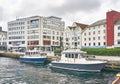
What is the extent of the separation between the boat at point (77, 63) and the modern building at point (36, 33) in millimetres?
52397

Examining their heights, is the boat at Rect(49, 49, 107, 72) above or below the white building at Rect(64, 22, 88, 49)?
below

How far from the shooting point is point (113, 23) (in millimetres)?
68125

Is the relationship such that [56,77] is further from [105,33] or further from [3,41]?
[3,41]

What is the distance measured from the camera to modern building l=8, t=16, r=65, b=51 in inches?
3775

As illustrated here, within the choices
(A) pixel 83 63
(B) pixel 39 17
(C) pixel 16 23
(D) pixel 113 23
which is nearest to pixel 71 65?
(A) pixel 83 63

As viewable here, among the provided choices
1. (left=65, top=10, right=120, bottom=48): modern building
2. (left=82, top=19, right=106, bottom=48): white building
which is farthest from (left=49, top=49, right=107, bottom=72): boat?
(left=82, top=19, right=106, bottom=48): white building

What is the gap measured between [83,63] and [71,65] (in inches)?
114

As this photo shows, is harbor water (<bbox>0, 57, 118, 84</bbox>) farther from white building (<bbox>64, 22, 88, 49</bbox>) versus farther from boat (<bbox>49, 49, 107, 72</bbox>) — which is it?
white building (<bbox>64, 22, 88, 49</bbox>)

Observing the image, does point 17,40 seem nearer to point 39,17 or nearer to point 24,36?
point 24,36

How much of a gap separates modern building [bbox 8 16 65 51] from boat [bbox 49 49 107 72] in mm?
52397

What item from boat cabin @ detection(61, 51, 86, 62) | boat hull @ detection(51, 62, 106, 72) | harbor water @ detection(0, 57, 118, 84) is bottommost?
harbor water @ detection(0, 57, 118, 84)

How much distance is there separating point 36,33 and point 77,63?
6011 centimetres

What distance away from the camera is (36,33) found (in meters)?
97.1

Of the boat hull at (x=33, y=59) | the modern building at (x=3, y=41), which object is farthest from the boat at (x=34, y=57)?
the modern building at (x=3, y=41)
